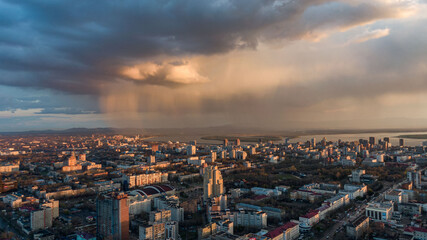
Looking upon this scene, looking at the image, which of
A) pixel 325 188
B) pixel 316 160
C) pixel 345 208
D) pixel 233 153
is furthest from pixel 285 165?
pixel 345 208

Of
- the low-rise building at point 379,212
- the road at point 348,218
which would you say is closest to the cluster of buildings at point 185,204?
the low-rise building at point 379,212

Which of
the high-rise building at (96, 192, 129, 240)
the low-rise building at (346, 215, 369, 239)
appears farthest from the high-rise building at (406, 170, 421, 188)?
the high-rise building at (96, 192, 129, 240)

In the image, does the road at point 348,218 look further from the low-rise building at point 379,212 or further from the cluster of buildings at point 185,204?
the low-rise building at point 379,212

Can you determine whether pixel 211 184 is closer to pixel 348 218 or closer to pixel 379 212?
pixel 348 218

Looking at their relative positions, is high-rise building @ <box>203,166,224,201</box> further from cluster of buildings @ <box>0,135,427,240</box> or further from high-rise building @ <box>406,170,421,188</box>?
high-rise building @ <box>406,170,421,188</box>

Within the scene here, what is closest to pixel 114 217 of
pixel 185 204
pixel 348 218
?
pixel 185 204

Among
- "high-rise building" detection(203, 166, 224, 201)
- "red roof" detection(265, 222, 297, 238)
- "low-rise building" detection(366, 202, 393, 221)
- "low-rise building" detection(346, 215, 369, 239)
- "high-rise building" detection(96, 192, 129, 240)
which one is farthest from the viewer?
"high-rise building" detection(203, 166, 224, 201)
